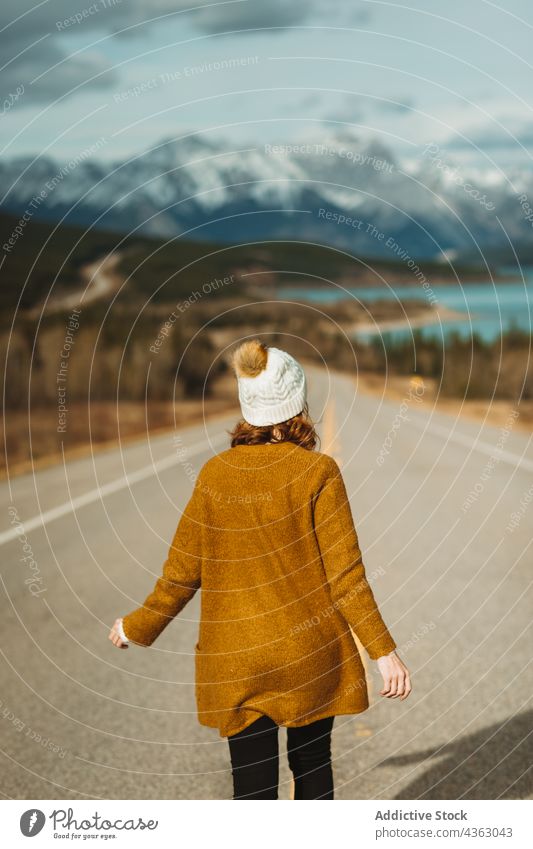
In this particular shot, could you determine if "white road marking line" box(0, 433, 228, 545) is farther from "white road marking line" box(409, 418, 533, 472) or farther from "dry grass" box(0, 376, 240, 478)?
"white road marking line" box(409, 418, 533, 472)

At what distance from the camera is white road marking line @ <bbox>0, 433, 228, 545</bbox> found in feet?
36.4

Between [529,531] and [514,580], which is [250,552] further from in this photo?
[529,531]

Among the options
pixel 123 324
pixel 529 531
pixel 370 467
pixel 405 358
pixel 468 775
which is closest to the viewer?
pixel 468 775

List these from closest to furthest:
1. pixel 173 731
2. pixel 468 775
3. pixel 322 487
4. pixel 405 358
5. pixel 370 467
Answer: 1. pixel 322 487
2. pixel 468 775
3. pixel 173 731
4. pixel 370 467
5. pixel 405 358

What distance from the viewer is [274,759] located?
10.2ft

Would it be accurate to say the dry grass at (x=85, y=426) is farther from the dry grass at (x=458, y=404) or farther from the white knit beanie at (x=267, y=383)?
the white knit beanie at (x=267, y=383)

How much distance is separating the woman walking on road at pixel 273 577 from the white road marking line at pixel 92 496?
25.9 ft

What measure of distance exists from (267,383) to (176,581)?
2.16 ft

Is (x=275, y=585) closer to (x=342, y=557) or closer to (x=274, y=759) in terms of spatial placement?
(x=342, y=557)

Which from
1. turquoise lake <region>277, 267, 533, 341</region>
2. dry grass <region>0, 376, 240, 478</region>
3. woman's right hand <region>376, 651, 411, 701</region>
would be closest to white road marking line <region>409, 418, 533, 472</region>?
dry grass <region>0, 376, 240, 478</region>

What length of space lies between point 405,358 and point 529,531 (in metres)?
30.7

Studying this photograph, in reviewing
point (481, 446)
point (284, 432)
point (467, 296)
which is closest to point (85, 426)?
point (481, 446)
